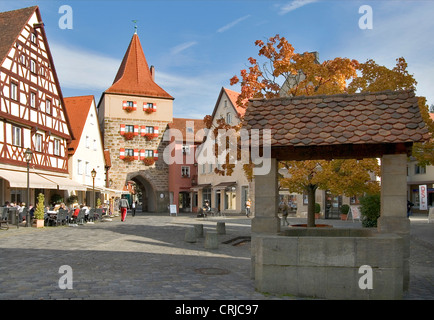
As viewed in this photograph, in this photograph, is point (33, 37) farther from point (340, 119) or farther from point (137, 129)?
point (340, 119)

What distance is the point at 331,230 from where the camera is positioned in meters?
9.77

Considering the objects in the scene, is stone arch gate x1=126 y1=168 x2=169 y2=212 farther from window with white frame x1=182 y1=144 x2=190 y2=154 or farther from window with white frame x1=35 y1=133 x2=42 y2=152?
window with white frame x1=35 y1=133 x2=42 y2=152

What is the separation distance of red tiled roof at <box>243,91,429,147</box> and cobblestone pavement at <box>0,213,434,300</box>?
2.93 meters

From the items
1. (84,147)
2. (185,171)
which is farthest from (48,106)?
(185,171)

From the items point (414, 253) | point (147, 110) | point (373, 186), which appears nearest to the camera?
point (414, 253)

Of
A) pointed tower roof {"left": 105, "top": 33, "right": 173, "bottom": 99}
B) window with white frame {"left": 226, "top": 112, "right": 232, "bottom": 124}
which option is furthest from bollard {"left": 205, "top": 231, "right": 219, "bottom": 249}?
pointed tower roof {"left": 105, "top": 33, "right": 173, "bottom": 99}

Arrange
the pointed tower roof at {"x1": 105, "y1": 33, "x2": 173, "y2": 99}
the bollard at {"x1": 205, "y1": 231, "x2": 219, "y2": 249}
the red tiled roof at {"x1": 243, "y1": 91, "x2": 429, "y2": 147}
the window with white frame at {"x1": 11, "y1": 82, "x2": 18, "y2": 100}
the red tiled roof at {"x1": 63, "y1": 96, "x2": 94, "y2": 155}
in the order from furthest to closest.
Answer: the pointed tower roof at {"x1": 105, "y1": 33, "x2": 173, "y2": 99} → the red tiled roof at {"x1": 63, "y1": 96, "x2": 94, "y2": 155} → the window with white frame at {"x1": 11, "y1": 82, "x2": 18, "y2": 100} → the bollard at {"x1": 205, "y1": 231, "x2": 219, "y2": 249} → the red tiled roof at {"x1": 243, "y1": 91, "x2": 429, "y2": 147}

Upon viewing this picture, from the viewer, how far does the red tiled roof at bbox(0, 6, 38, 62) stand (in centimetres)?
2458

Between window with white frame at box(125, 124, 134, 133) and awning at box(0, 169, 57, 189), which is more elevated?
window with white frame at box(125, 124, 134, 133)

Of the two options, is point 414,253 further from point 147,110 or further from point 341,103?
point 147,110

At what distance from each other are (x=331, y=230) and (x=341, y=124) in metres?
2.48
